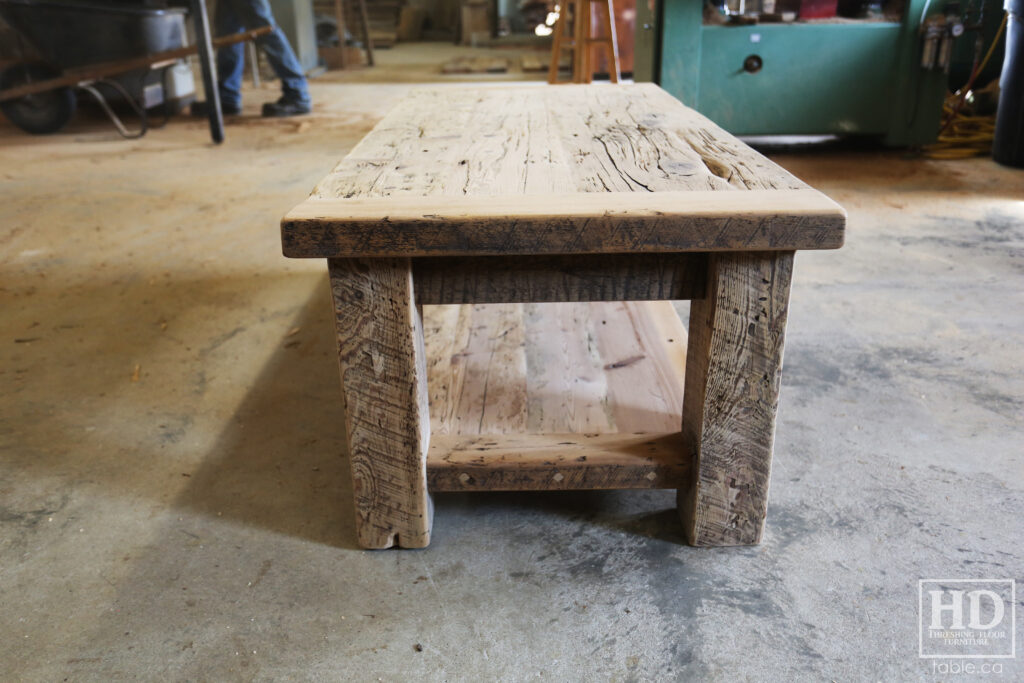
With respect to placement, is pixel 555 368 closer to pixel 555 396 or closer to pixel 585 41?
pixel 555 396

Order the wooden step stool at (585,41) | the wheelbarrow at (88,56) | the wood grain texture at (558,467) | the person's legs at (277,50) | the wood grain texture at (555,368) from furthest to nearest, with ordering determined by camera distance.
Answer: the person's legs at (277,50) → the wheelbarrow at (88,56) → the wooden step stool at (585,41) → the wood grain texture at (555,368) → the wood grain texture at (558,467)

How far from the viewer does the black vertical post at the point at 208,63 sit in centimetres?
466

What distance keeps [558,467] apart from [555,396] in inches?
11.0

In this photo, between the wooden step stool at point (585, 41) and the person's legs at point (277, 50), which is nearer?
the wooden step stool at point (585, 41)

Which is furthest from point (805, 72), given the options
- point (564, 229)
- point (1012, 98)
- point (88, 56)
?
point (88, 56)

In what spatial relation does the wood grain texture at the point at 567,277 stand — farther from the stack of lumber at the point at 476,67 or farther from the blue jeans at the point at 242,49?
the stack of lumber at the point at 476,67

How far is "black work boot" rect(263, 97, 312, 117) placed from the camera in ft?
19.2

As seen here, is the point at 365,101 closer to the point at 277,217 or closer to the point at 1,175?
the point at 1,175

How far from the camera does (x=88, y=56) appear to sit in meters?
5.18

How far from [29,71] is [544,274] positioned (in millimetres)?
5264

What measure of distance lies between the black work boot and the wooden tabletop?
4.48 meters

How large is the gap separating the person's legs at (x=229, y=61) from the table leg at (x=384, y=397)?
205 inches

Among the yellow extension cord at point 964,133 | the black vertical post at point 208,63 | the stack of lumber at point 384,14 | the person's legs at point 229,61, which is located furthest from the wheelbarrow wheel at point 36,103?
the stack of lumber at point 384,14

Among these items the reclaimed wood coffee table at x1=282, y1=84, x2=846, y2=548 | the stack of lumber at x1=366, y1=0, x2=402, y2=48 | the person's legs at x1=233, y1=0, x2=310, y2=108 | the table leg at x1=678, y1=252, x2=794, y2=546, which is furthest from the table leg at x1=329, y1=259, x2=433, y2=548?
the stack of lumber at x1=366, y1=0, x2=402, y2=48
